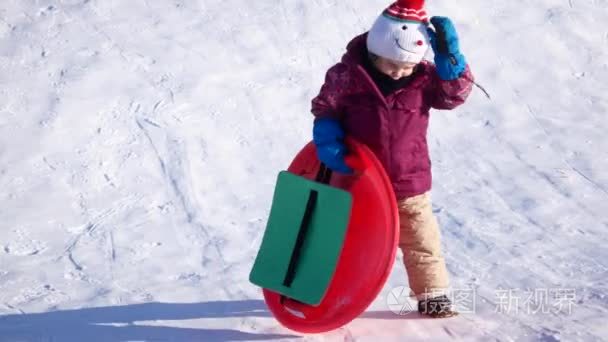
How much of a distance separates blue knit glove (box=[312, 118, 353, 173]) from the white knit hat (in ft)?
0.96

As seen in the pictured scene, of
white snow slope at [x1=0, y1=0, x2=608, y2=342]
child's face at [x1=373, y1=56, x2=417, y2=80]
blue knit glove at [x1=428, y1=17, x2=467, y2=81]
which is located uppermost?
blue knit glove at [x1=428, y1=17, x2=467, y2=81]

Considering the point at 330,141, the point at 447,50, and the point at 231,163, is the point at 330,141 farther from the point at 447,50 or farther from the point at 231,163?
the point at 231,163

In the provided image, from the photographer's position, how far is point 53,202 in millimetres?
4547

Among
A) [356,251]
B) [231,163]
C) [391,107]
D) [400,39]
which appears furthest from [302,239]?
[231,163]

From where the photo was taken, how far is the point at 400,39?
3.29 m

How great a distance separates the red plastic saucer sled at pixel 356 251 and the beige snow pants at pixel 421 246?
138 millimetres

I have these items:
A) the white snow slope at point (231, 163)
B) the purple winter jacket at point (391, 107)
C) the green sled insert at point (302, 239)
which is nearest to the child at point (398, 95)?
the purple winter jacket at point (391, 107)

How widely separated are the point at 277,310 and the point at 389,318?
0.44m

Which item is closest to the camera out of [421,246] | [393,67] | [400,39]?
[400,39]

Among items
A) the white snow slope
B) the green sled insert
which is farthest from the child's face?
the white snow slope

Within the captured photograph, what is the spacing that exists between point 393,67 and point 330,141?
0.33m

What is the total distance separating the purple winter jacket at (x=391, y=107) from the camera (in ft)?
11.1

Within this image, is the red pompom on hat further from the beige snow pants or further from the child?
the beige snow pants

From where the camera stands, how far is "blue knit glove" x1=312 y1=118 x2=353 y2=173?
342 cm
